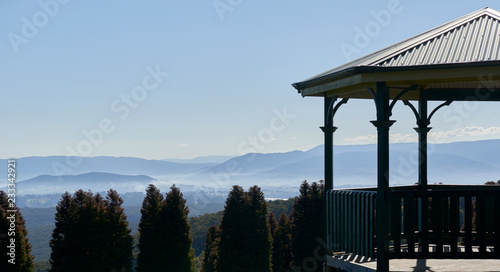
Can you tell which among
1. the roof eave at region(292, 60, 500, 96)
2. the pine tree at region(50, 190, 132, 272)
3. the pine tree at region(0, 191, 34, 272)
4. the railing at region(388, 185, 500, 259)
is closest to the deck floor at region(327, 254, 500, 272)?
the railing at region(388, 185, 500, 259)

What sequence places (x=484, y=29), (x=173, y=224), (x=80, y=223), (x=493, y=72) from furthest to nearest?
(x=173, y=224), (x=80, y=223), (x=484, y=29), (x=493, y=72)

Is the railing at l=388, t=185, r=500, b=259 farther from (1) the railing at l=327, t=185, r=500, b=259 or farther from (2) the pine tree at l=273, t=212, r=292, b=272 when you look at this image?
(2) the pine tree at l=273, t=212, r=292, b=272

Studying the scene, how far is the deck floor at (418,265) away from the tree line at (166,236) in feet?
44.5

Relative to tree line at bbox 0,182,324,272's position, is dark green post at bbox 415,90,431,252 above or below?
above

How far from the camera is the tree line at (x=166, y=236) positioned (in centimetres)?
2252

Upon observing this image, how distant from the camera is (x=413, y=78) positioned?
703 cm

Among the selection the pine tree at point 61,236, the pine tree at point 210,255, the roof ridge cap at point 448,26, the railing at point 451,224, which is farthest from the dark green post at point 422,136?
the pine tree at point 210,255

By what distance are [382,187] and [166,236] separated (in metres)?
20.1

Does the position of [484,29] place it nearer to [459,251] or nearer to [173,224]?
[459,251]

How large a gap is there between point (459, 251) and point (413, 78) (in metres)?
2.71

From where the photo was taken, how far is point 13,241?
20.6 meters

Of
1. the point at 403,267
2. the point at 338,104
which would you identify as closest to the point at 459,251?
the point at 403,267

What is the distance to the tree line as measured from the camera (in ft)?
73.9

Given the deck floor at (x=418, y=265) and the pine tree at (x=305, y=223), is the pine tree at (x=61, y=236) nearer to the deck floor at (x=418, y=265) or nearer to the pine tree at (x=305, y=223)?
the pine tree at (x=305, y=223)
